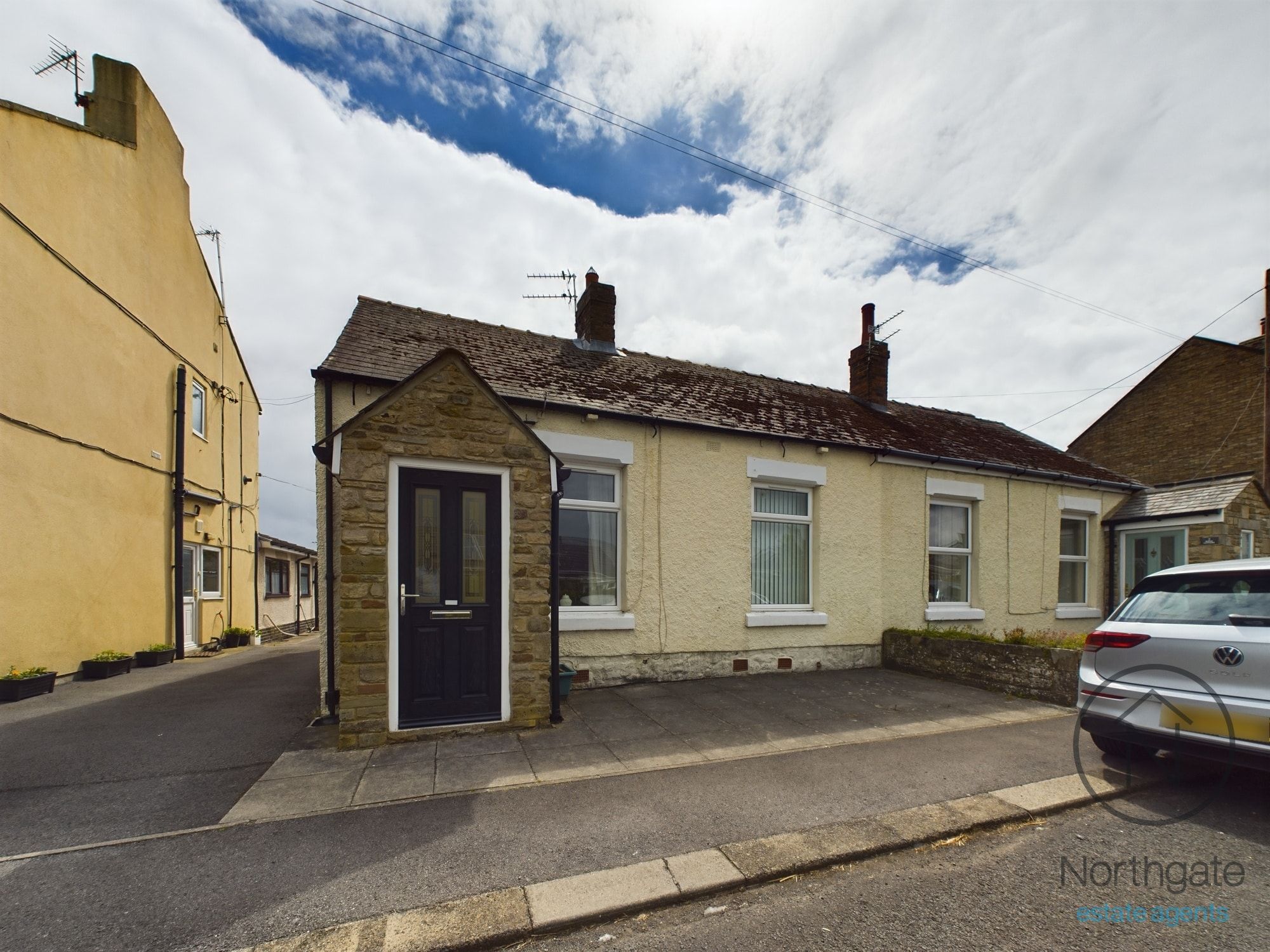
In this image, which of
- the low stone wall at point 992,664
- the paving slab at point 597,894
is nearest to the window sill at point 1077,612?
the low stone wall at point 992,664

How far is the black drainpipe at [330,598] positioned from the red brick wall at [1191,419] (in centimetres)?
2160

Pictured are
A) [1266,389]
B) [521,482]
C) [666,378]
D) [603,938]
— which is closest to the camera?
[603,938]

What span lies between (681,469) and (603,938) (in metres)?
5.92

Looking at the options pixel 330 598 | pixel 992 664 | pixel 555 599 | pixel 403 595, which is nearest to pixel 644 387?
pixel 555 599

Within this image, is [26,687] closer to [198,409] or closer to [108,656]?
[108,656]

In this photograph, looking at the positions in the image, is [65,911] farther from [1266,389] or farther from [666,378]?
[1266,389]

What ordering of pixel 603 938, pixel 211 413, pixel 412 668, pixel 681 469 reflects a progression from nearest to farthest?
pixel 603 938
pixel 412 668
pixel 681 469
pixel 211 413

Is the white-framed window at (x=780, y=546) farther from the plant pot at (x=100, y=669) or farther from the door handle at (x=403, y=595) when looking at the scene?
the plant pot at (x=100, y=669)

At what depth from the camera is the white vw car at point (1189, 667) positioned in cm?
377

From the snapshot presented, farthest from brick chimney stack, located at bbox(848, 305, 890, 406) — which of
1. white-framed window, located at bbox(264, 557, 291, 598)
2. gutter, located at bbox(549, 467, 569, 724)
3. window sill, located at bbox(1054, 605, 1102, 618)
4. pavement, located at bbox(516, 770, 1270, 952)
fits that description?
white-framed window, located at bbox(264, 557, 291, 598)

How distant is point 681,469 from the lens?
809 centimetres

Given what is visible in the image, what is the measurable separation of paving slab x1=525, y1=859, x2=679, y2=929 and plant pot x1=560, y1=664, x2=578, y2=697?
10.9 ft

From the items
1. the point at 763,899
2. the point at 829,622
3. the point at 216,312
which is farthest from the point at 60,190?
the point at 829,622

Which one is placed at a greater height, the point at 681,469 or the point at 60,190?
the point at 60,190
